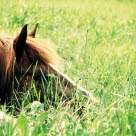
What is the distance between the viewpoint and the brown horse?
10.3 feet

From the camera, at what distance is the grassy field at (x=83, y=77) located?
2260 millimetres

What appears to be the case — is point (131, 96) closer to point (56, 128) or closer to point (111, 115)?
point (111, 115)

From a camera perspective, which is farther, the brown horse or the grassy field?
the brown horse

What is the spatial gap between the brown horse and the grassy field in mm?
196

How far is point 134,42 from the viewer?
16.3ft

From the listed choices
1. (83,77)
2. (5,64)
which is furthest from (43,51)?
(83,77)

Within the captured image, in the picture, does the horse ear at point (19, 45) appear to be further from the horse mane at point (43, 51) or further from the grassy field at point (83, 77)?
the grassy field at point (83, 77)

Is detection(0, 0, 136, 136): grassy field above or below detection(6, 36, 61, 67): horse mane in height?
below

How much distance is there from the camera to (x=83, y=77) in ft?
9.50

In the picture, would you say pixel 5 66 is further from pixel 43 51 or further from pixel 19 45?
pixel 43 51

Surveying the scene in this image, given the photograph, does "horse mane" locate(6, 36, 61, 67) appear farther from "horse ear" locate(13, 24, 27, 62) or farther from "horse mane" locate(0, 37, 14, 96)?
"horse mane" locate(0, 37, 14, 96)

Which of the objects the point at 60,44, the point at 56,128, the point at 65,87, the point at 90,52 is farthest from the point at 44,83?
the point at 60,44

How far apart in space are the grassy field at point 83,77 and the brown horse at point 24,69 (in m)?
0.20

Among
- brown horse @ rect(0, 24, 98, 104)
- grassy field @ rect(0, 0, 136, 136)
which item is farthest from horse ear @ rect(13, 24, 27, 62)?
grassy field @ rect(0, 0, 136, 136)
